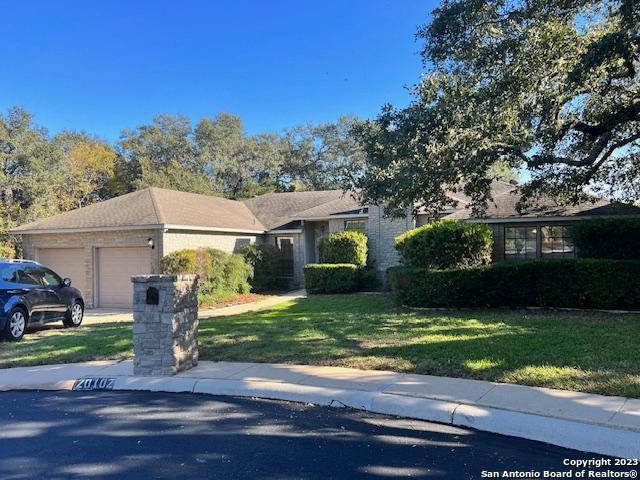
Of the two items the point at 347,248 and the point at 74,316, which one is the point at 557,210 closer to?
the point at 347,248

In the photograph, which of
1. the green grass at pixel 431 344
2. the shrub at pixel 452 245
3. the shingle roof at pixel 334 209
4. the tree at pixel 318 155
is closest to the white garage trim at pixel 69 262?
the green grass at pixel 431 344

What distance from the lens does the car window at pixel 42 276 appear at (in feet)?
41.1

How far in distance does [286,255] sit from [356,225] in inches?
161

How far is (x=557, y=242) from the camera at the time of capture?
1797cm

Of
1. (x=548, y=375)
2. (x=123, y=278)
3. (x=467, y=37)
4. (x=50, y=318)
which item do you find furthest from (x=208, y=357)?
(x=123, y=278)

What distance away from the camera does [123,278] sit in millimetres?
19578

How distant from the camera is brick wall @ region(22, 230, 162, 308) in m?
18.8

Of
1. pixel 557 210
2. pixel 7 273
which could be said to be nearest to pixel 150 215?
pixel 7 273

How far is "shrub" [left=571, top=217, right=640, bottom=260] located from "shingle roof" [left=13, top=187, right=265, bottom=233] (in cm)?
1337

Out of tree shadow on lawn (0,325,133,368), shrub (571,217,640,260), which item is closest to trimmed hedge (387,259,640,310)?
shrub (571,217,640,260)

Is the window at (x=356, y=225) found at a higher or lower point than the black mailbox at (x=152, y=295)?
higher

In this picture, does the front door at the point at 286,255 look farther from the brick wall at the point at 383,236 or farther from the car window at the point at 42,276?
the car window at the point at 42,276

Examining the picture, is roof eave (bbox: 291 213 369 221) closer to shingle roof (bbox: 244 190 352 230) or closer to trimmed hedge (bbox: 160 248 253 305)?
shingle roof (bbox: 244 190 352 230)

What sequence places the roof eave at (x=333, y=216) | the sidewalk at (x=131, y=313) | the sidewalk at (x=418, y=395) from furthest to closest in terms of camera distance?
the roof eave at (x=333, y=216) → the sidewalk at (x=131, y=313) → the sidewalk at (x=418, y=395)
